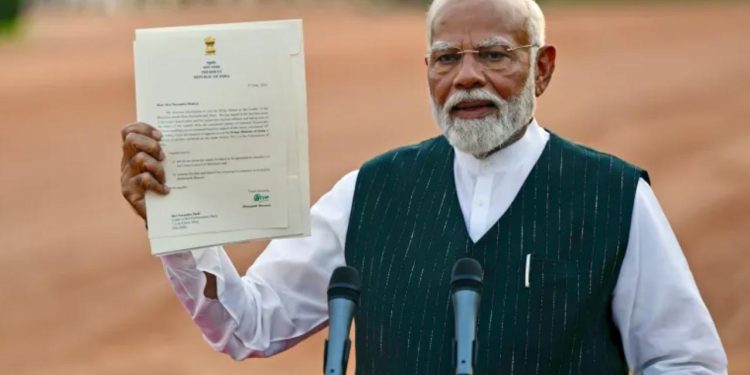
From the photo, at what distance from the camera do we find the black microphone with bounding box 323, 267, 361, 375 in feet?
9.34

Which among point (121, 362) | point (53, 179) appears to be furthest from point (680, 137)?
point (121, 362)

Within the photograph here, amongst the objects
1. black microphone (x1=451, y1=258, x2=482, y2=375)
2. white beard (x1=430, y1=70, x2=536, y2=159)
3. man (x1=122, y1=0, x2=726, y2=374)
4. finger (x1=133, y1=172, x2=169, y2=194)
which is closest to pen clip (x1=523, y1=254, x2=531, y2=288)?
man (x1=122, y1=0, x2=726, y2=374)

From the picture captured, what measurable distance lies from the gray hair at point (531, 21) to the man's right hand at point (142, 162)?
0.79 metres

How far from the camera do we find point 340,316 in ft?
9.62

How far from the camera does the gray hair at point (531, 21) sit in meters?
3.79

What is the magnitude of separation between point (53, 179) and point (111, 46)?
14.2 m

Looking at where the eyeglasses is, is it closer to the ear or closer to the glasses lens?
the glasses lens

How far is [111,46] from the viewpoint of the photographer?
32.8 m

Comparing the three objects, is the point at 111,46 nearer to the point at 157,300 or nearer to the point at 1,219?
the point at 1,219

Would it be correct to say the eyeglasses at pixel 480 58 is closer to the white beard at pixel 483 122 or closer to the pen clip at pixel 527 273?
the white beard at pixel 483 122

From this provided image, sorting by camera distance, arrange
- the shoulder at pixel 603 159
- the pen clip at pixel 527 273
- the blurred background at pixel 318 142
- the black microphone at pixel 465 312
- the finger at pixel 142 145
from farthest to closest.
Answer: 1. the blurred background at pixel 318 142
2. the shoulder at pixel 603 159
3. the pen clip at pixel 527 273
4. the finger at pixel 142 145
5. the black microphone at pixel 465 312

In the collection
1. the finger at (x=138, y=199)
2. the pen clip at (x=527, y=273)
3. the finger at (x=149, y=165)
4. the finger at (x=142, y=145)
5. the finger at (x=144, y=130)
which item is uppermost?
the finger at (x=144, y=130)

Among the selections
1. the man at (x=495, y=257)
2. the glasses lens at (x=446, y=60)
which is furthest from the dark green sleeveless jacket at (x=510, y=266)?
the glasses lens at (x=446, y=60)

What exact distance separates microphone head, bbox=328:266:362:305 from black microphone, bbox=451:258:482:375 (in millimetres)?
197
